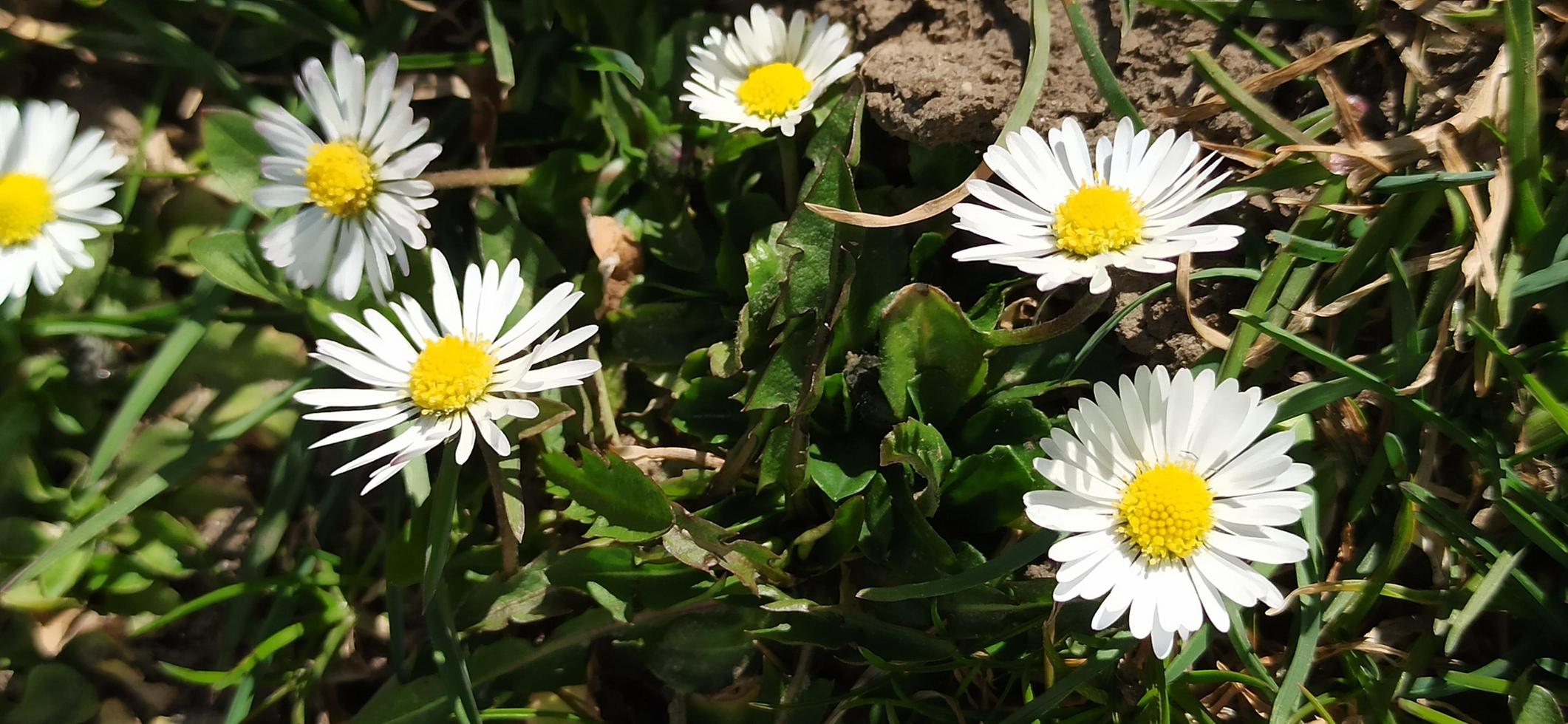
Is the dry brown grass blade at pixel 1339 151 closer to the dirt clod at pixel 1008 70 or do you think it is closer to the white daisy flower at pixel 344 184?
the dirt clod at pixel 1008 70

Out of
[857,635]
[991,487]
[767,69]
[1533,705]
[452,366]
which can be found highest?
[767,69]

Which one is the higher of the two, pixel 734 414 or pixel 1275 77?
pixel 1275 77

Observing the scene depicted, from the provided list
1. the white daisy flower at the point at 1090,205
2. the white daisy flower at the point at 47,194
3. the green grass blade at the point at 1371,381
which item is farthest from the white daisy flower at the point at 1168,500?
the white daisy flower at the point at 47,194

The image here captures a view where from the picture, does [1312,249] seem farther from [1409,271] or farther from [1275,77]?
[1275,77]

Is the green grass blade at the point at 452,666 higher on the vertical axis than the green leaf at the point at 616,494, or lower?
lower

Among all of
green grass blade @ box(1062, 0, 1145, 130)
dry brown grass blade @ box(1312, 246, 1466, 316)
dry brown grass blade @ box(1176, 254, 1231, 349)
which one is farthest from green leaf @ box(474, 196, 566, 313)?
dry brown grass blade @ box(1312, 246, 1466, 316)

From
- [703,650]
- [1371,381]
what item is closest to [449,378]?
Answer: [703,650]

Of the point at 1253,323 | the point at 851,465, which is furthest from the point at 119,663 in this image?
the point at 1253,323
